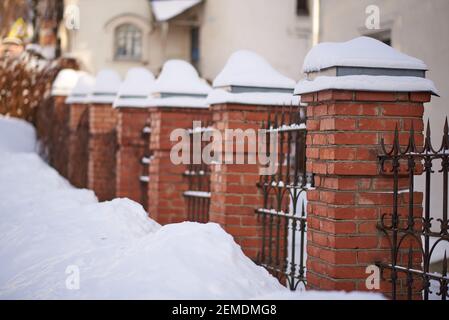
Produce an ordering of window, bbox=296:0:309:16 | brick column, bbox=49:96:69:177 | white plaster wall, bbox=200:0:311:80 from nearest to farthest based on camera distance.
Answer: brick column, bbox=49:96:69:177, white plaster wall, bbox=200:0:311:80, window, bbox=296:0:309:16

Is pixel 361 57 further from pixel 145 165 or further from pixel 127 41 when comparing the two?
pixel 127 41

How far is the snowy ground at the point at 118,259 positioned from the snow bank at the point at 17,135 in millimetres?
5530

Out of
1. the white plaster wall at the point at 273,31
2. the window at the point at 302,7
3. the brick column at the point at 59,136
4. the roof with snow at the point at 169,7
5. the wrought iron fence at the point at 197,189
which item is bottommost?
the wrought iron fence at the point at 197,189

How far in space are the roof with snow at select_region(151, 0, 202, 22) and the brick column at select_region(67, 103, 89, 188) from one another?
9741 millimetres

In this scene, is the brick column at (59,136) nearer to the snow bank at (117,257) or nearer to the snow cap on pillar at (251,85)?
the snow bank at (117,257)

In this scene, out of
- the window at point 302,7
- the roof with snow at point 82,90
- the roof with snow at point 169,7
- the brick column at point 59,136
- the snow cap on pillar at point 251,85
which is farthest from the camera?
the roof with snow at point 169,7

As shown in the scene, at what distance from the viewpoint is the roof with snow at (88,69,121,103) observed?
9.95m

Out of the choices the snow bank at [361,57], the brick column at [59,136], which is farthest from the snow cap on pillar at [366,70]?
the brick column at [59,136]

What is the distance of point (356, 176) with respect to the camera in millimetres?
3869

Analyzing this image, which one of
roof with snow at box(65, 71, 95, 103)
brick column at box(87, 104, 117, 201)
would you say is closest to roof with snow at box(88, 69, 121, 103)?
brick column at box(87, 104, 117, 201)

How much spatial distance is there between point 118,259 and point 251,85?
1.84 m

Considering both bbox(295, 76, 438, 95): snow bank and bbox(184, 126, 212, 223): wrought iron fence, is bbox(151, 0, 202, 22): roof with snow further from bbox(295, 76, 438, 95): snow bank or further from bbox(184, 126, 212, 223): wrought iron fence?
bbox(295, 76, 438, 95): snow bank

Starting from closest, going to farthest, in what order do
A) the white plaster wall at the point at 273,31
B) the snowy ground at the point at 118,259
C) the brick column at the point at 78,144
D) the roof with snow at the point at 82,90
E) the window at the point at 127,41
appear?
the snowy ground at the point at 118,259
the brick column at the point at 78,144
the roof with snow at the point at 82,90
the white plaster wall at the point at 273,31
the window at the point at 127,41

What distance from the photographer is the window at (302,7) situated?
17.9 meters
